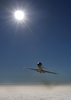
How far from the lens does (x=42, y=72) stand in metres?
69.8

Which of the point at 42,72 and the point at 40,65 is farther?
the point at 42,72

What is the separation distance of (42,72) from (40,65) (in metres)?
12.3

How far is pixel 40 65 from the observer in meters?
61.4
